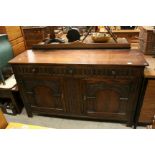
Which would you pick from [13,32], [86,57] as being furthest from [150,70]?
[13,32]

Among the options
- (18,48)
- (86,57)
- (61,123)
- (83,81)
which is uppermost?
(86,57)

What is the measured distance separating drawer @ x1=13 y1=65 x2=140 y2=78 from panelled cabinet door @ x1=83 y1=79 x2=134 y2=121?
80 mm

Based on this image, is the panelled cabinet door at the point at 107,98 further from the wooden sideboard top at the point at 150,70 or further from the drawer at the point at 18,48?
the drawer at the point at 18,48

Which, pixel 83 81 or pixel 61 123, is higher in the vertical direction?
pixel 83 81

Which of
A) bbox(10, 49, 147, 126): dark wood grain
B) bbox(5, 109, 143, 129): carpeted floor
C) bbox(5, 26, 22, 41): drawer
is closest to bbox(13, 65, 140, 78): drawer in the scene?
bbox(10, 49, 147, 126): dark wood grain

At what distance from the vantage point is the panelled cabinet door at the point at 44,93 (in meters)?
1.51

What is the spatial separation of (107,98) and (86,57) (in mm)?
470

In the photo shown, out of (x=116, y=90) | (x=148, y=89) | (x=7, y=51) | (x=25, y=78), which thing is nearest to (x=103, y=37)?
(x=116, y=90)

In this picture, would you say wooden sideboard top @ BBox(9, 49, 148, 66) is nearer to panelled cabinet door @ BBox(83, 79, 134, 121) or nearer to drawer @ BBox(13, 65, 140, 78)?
drawer @ BBox(13, 65, 140, 78)

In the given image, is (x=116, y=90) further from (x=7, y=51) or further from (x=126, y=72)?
(x=7, y=51)

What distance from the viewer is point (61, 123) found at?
178 centimetres

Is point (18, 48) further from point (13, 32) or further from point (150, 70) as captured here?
point (150, 70)

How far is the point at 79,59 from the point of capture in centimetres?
138
